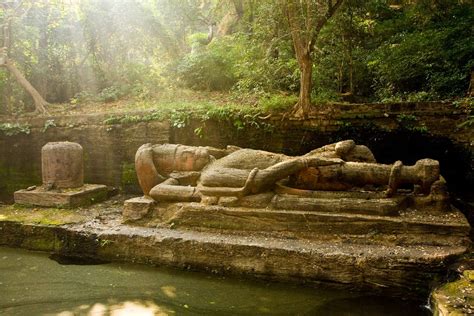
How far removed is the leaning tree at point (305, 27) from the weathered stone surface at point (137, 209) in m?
3.05

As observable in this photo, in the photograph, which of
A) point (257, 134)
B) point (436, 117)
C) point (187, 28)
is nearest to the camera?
point (436, 117)

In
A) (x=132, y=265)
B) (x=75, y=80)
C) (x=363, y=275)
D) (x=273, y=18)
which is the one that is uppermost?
(x=273, y=18)

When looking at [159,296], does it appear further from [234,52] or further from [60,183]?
[234,52]

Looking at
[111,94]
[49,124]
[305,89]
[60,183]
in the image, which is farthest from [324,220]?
[111,94]

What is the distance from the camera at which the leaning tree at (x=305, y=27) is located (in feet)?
20.3

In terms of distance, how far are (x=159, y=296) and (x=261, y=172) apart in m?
1.90

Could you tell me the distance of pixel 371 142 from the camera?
598cm

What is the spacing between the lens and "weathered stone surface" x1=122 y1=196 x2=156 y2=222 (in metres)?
4.98

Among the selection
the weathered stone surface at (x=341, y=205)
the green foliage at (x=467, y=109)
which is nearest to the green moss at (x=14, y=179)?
the weathered stone surface at (x=341, y=205)

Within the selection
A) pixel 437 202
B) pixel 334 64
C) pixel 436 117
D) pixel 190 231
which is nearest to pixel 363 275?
pixel 437 202

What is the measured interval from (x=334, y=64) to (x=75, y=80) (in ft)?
28.3

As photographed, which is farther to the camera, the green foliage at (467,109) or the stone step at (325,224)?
the green foliage at (467,109)

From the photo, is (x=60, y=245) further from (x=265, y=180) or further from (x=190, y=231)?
(x=265, y=180)

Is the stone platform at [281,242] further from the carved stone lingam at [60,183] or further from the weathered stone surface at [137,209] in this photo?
the carved stone lingam at [60,183]
